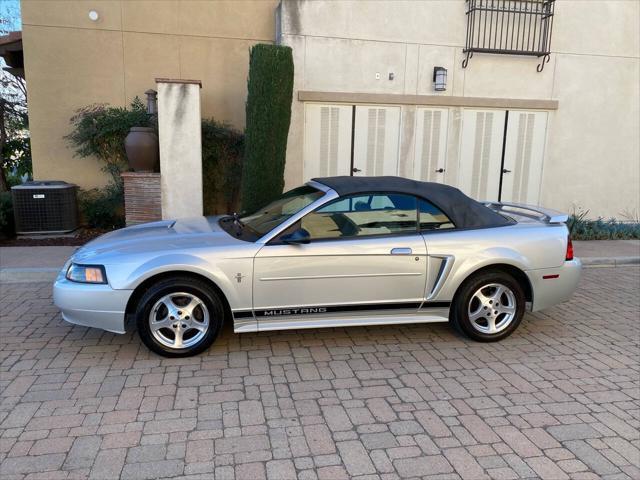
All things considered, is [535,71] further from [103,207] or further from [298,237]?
[103,207]

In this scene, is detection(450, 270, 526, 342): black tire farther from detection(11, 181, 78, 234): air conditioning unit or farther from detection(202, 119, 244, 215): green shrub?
detection(11, 181, 78, 234): air conditioning unit

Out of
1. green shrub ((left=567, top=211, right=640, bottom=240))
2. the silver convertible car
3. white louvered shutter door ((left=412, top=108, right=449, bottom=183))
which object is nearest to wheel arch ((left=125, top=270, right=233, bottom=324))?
the silver convertible car

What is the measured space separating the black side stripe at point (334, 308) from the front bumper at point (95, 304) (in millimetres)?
Answer: 928

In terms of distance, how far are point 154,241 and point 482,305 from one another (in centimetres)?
302

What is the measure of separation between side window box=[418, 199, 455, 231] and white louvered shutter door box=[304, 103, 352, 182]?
5.26 m

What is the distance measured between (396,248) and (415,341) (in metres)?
0.97

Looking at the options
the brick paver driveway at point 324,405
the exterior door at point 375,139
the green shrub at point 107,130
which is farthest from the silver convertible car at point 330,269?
the green shrub at point 107,130

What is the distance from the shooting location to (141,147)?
28.9 ft

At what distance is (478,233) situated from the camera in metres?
4.71

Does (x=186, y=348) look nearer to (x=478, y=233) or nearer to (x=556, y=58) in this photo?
(x=478, y=233)

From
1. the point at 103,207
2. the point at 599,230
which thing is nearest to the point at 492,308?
the point at 599,230

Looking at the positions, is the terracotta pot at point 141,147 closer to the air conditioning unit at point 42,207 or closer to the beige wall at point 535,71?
the air conditioning unit at point 42,207

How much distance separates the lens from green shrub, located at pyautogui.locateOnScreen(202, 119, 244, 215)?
32.0ft

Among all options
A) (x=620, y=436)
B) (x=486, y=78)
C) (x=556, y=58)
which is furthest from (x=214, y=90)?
(x=620, y=436)
